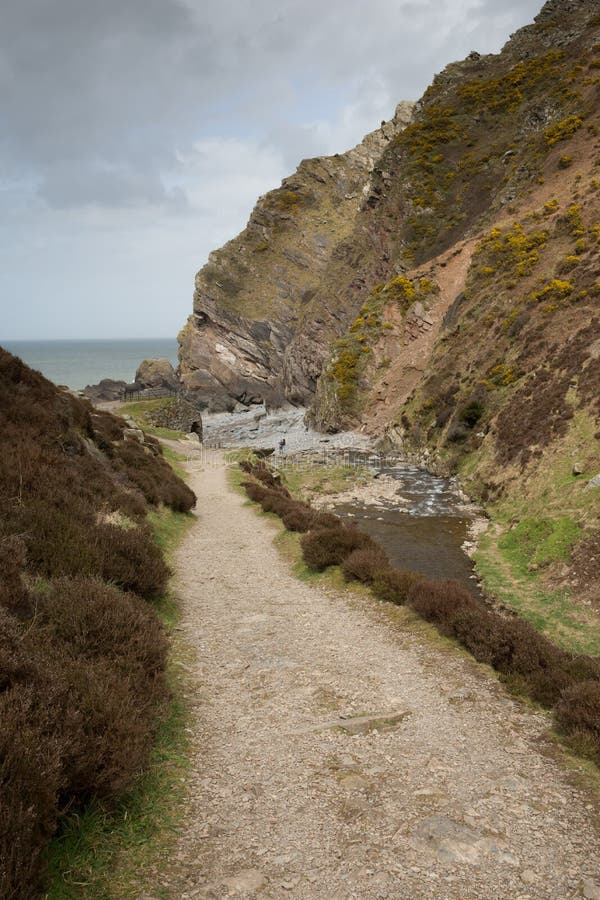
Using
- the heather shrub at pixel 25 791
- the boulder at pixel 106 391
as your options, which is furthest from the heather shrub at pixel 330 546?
the boulder at pixel 106 391

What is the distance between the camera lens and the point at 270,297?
9406 cm

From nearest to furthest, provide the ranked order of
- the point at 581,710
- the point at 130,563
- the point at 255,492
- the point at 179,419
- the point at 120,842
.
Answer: the point at 120,842 → the point at 581,710 → the point at 130,563 → the point at 255,492 → the point at 179,419

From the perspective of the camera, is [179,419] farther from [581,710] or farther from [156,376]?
[581,710]

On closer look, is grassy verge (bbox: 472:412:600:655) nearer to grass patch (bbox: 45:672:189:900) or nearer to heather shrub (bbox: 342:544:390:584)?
heather shrub (bbox: 342:544:390:584)

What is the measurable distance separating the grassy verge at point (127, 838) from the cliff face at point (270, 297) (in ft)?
238

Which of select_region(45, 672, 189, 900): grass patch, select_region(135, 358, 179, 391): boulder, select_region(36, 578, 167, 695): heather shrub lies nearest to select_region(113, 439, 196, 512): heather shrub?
select_region(36, 578, 167, 695): heather shrub

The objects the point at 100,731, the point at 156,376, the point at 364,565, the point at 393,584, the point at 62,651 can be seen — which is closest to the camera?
the point at 100,731

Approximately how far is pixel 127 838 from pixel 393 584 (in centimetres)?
791

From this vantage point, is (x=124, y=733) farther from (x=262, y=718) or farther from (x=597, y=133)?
(x=597, y=133)

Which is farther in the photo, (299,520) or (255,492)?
(255,492)

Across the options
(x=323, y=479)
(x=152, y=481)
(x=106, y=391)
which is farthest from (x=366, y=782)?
(x=106, y=391)

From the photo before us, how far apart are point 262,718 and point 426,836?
2.53 meters

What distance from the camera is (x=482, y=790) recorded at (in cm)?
515

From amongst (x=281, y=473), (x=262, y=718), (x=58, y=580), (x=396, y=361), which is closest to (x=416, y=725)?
(x=262, y=718)
